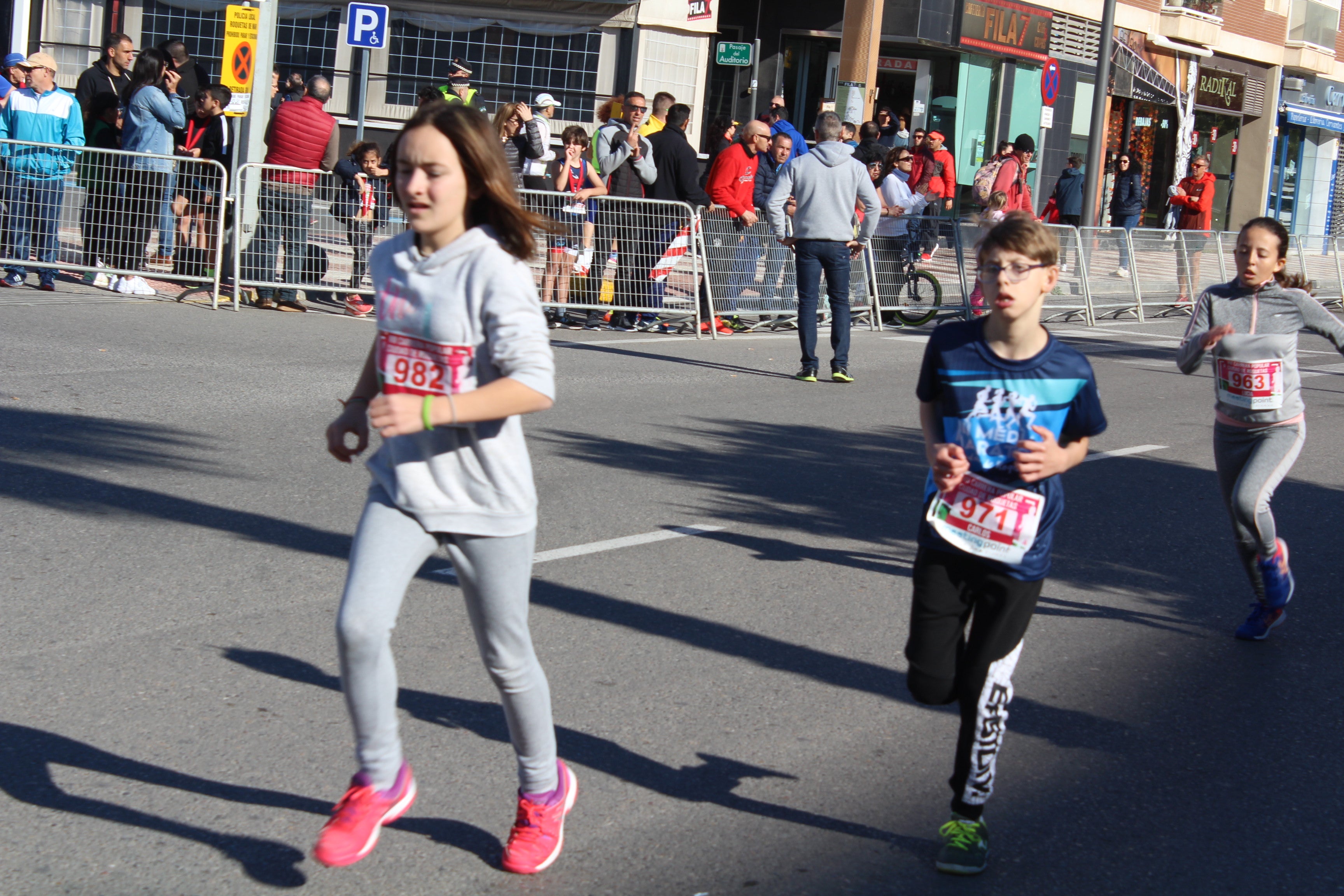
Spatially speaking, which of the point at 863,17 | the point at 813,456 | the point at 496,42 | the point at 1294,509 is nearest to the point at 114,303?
the point at 813,456

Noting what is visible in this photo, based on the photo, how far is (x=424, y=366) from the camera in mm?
3174

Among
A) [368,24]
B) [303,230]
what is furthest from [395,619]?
[368,24]

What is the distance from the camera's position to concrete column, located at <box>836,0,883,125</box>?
85.4ft

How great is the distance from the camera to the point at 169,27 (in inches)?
1054

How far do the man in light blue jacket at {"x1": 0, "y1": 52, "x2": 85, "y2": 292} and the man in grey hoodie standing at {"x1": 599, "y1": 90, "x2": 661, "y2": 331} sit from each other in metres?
4.66

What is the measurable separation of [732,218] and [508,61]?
13.5 m

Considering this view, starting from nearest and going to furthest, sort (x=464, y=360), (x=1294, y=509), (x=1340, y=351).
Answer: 1. (x=464, y=360)
2. (x=1340, y=351)
3. (x=1294, y=509)

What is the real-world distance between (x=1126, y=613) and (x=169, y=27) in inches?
982

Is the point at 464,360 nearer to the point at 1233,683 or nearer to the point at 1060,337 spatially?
the point at 1233,683

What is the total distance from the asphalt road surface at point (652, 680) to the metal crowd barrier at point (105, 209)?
420 cm

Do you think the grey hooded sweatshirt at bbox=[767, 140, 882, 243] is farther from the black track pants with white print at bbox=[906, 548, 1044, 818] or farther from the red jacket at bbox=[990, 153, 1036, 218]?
the black track pants with white print at bbox=[906, 548, 1044, 818]

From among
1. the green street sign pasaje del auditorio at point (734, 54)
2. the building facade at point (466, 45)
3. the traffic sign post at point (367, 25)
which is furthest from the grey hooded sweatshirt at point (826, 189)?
the building facade at point (466, 45)

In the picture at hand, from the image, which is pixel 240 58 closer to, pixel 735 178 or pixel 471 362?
pixel 735 178

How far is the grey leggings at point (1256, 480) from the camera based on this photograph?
553cm
